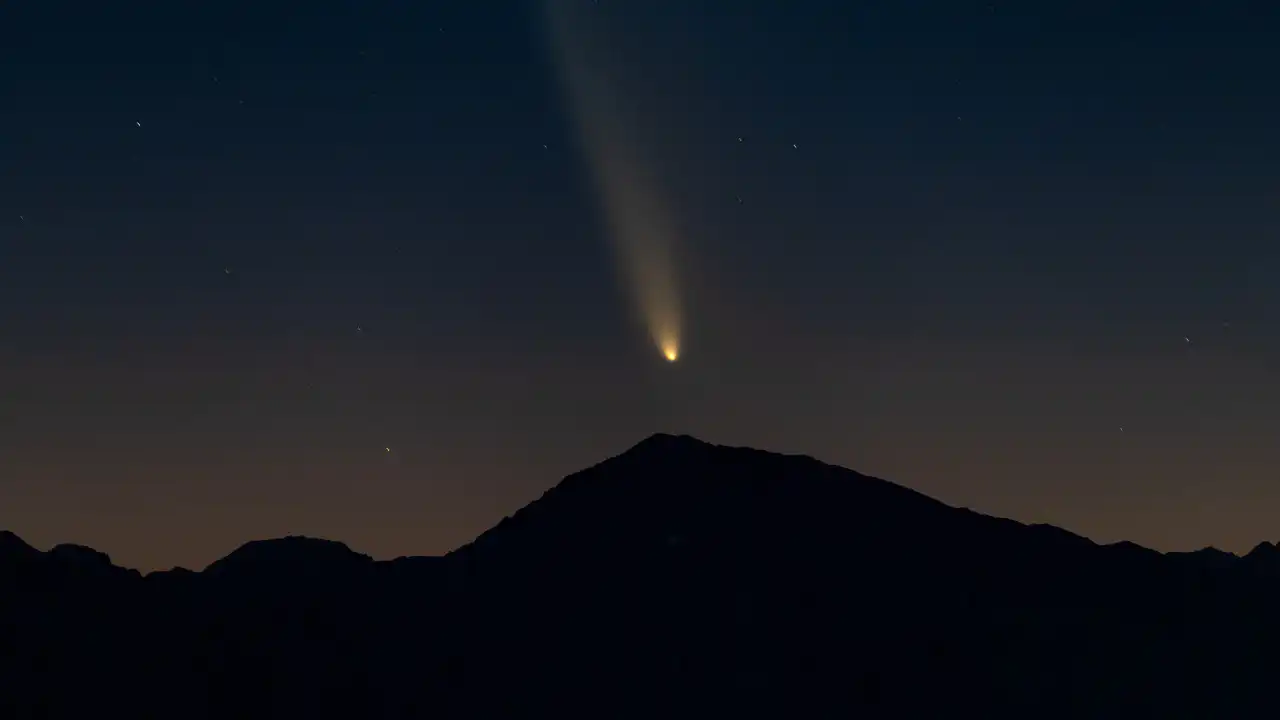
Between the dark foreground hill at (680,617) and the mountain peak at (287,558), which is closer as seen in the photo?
the dark foreground hill at (680,617)

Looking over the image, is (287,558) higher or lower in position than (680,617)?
higher

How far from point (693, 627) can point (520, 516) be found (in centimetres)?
1235

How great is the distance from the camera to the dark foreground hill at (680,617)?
6141 centimetres

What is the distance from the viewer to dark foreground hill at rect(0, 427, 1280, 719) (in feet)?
201

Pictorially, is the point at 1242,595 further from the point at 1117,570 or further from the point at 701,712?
the point at 701,712

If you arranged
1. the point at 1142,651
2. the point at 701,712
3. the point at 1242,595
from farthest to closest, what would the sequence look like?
the point at 1242,595 < the point at 1142,651 < the point at 701,712

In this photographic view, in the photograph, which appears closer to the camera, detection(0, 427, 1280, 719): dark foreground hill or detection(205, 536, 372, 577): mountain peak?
detection(0, 427, 1280, 719): dark foreground hill

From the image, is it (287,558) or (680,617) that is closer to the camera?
(680,617)

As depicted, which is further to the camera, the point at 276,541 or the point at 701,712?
the point at 276,541

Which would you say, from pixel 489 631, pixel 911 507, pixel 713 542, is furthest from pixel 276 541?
pixel 911 507

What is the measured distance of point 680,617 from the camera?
213 ft

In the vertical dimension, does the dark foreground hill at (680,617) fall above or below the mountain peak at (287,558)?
below

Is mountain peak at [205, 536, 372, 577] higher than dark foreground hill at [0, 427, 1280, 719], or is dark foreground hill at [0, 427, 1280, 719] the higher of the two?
mountain peak at [205, 536, 372, 577]

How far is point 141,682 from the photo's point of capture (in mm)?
64125
